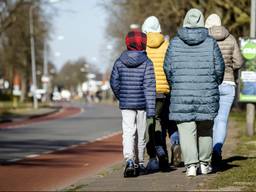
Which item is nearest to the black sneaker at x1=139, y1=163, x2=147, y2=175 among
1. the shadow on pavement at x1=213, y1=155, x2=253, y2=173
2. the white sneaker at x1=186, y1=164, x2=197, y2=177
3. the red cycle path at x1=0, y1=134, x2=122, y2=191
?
the white sneaker at x1=186, y1=164, x2=197, y2=177

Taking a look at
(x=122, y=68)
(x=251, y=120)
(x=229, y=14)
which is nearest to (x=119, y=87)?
(x=122, y=68)

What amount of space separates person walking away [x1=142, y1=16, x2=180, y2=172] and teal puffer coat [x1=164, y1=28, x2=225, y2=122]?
1127 millimetres

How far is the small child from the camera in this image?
1043 cm

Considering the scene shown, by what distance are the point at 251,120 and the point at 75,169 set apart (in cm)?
742

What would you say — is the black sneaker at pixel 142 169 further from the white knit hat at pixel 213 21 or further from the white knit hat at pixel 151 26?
the white knit hat at pixel 213 21

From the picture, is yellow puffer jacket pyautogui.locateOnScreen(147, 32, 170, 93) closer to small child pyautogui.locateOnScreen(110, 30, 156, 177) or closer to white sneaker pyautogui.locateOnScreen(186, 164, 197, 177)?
small child pyautogui.locateOnScreen(110, 30, 156, 177)

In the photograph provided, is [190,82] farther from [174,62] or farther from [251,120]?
[251,120]

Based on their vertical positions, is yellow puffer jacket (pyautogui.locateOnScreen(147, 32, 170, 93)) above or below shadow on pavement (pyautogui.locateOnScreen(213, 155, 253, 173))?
above

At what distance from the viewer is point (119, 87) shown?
1052 cm

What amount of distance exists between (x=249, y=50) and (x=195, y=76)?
10149 millimetres

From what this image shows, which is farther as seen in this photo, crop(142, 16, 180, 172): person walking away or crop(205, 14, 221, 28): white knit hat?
crop(205, 14, 221, 28): white knit hat

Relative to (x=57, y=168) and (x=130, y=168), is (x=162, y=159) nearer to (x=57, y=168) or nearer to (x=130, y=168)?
(x=130, y=168)

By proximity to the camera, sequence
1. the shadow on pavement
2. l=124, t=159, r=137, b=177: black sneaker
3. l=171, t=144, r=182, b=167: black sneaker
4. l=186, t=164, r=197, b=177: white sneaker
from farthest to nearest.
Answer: l=171, t=144, r=182, b=167: black sneaker, the shadow on pavement, l=124, t=159, r=137, b=177: black sneaker, l=186, t=164, r=197, b=177: white sneaker

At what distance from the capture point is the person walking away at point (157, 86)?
11203mm
